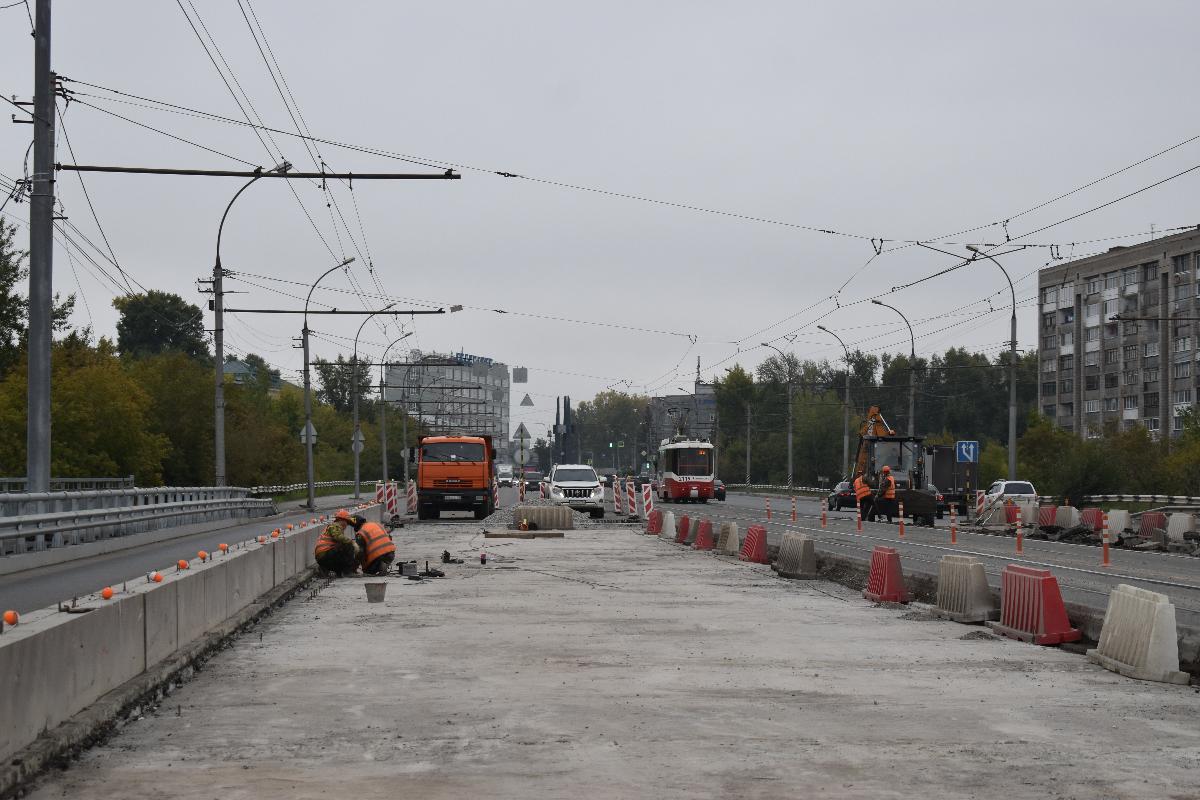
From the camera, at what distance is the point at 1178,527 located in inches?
1437

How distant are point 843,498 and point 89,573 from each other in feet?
145

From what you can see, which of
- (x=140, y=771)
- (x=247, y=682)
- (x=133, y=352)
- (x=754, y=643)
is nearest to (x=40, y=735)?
(x=140, y=771)

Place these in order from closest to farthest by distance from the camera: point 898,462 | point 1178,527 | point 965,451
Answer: point 1178,527, point 898,462, point 965,451

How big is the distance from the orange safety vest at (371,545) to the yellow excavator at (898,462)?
26.8 m

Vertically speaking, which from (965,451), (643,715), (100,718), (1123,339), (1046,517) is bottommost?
(1046,517)

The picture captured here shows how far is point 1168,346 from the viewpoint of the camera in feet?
352

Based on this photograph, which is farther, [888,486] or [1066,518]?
[888,486]

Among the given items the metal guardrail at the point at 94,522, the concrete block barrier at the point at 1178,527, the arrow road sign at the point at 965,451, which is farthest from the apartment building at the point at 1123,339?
the metal guardrail at the point at 94,522

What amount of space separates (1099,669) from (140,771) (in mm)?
7985

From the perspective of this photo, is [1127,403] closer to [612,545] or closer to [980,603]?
[612,545]

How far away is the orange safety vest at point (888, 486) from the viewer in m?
49.4

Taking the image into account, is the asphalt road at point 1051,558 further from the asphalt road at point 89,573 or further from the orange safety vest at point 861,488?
the asphalt road at point 89,573

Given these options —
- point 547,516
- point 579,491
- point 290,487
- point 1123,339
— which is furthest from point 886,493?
point 1123,339

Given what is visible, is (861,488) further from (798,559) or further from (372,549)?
(372,549)
